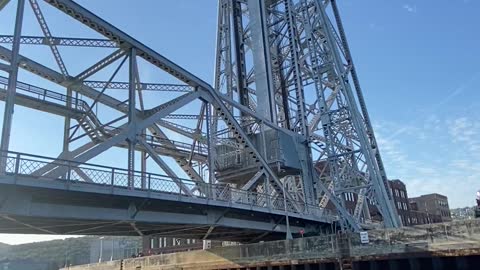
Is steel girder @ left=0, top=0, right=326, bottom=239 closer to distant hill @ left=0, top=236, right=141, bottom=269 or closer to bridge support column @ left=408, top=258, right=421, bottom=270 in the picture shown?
bridge support column @ left=408, top=258, right=421, bottom=270

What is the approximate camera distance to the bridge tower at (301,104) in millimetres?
34094

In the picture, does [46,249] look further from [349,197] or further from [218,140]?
[218,140]

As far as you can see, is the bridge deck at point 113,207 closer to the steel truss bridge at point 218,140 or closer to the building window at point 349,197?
the steel truss bridge at point 218,140

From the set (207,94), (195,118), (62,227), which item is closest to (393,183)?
(195,118)

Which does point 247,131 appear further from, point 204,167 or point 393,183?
point 393,183

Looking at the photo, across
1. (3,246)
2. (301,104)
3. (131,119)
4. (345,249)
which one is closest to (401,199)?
(301,104)

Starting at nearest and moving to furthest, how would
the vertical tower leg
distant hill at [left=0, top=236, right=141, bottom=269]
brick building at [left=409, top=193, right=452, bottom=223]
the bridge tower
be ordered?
the vertical tower leg < the bridge tower < distant hill at [left=0, top=236, right=141, bottom=269] < brick building at [left=409, top=193, right=452, bottom=223]

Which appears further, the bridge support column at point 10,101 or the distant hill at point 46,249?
the distant hill at point 46,249

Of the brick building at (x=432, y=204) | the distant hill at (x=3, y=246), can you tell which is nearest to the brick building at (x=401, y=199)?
the brick building at (x=432, y=204)

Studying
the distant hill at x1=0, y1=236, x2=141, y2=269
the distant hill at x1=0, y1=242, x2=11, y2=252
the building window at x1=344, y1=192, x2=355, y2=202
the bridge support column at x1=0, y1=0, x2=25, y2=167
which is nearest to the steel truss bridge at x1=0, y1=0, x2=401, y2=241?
the bridge support column at x1=0, y1=0, x2=25, y2=167

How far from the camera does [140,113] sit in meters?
25.1

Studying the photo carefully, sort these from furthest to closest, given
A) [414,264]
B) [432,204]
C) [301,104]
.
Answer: [432,204], [301,104], [414,264]

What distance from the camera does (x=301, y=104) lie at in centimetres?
3675

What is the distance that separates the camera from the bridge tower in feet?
112
